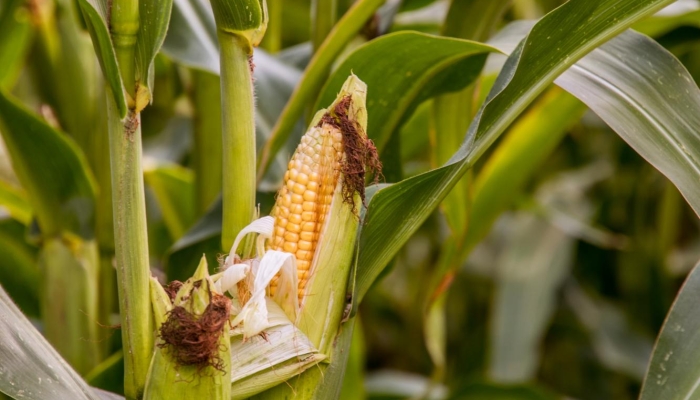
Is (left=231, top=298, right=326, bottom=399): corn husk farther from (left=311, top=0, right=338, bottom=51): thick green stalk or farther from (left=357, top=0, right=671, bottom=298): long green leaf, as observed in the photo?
(left=311, top=0, right=338, bottom=51): thick green stalk

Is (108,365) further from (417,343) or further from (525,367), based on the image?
(417,343)

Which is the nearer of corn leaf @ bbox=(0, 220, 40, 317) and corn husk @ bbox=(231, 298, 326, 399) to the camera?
corn husk @ bbox=(231, 298, 326, 399)

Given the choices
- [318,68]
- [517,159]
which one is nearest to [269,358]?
[318,68]

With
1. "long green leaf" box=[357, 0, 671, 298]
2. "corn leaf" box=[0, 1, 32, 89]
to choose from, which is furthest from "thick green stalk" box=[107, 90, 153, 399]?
"corn leaf" box=[0, 1, 32, 89]

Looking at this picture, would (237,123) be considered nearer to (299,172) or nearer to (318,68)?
(299,172)

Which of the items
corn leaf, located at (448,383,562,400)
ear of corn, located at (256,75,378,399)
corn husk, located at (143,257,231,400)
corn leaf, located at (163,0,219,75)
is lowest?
corn leaf, located at (448,383,562,400)

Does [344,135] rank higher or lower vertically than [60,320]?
higher

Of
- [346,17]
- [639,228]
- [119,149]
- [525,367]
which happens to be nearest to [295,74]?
[346,17]

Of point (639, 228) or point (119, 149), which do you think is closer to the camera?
point (119, 149)
